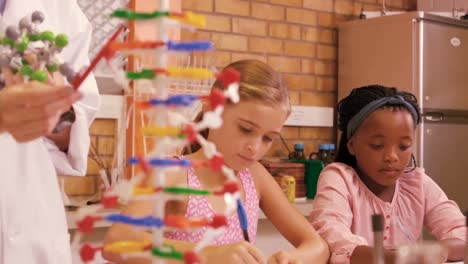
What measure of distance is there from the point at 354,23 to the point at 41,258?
2.83 m

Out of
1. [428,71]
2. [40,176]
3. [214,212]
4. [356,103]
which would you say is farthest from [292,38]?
[40,176]

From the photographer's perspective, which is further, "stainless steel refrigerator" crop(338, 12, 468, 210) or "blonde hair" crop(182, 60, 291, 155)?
"stainless steel refrigerator" crop(338, 12, 468, 210)

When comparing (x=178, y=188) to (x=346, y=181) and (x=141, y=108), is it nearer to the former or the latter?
(x=141, y=108)

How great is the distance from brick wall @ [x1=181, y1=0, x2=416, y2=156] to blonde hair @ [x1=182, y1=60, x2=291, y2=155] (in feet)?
6.45

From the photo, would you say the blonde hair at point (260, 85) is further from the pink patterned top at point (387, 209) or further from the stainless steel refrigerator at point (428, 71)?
the stainless steel refrigerator at point (428, 71)

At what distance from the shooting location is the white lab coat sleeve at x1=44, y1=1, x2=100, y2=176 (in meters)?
1.06

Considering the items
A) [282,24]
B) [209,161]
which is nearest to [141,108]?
[209,161]

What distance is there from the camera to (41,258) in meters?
1.11

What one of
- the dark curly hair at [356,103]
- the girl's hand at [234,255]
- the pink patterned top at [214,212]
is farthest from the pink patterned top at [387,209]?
the girl's hand at [234,255]

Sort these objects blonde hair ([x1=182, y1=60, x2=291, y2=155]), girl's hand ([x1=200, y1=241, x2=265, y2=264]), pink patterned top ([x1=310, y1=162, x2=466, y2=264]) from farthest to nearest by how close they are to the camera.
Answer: pink patterned top ([x1=310, y1=162, x2=466, y2=264])
blonde hair ([x1=182, y1=60, x2=291, y2=155])
girl's hand ([x1=200, y1=241, x2=265, y2=264])

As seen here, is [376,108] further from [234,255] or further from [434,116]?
[434,116]

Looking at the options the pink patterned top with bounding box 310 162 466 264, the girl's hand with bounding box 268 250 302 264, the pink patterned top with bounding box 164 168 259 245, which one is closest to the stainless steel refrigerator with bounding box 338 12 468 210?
the pink patterned top with bounding box 310 162 466 264

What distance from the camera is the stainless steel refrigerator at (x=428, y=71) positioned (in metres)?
3.33

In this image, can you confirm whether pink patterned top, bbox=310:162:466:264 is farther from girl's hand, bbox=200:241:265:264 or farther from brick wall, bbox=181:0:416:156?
brick wall, bbox=181:0:416:156
